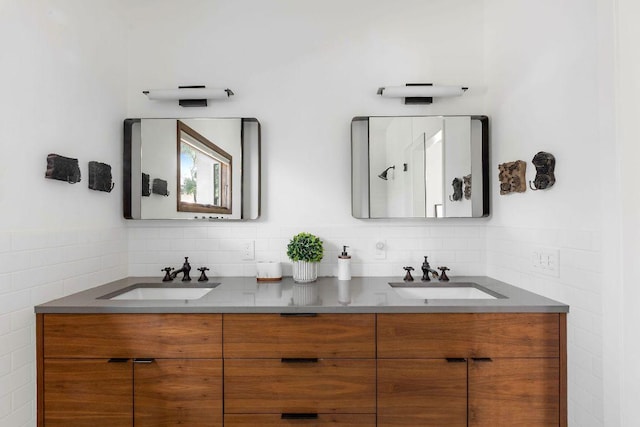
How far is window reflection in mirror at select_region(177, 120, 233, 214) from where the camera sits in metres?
2.24

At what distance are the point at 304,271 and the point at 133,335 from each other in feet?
3.01

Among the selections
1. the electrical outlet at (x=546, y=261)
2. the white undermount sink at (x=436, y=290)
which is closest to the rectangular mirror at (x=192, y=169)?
the white undermount sink at (x=436, y=290)

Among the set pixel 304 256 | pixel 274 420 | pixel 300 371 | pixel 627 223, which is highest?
pixel 627 223

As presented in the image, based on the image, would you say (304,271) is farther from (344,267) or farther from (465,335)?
(465,335)

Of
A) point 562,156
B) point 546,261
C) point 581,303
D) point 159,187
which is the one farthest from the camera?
point 159,187

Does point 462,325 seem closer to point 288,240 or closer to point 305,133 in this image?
point 288,240

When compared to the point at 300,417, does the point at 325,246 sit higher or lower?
higher

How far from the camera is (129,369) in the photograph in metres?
1.59

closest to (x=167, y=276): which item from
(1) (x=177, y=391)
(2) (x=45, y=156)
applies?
(1) (x=177, y=391)

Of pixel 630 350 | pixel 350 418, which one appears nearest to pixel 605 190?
pixel 630 350

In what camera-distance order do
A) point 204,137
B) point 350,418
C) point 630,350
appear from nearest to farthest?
point 630,350, point 350,418, point 204,137

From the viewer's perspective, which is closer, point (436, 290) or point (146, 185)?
point (436, 290)

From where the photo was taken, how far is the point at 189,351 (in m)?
1.60

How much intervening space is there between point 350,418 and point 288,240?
3.51 ft
